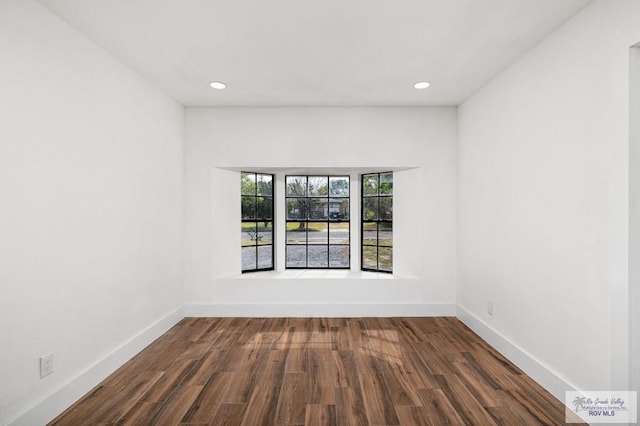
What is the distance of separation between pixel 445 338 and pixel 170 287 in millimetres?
2862

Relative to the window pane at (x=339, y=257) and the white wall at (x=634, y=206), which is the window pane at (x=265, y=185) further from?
the white wall at (x=634, y=206)

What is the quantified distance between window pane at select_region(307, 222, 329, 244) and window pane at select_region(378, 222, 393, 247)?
2.42 feet

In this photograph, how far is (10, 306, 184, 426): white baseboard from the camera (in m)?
1.87

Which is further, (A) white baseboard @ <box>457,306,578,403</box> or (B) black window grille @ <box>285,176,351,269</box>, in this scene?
(B) black window grille @ <box>285,176,351,269</box>

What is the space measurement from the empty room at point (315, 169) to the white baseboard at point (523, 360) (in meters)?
0.02

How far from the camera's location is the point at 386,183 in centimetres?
432

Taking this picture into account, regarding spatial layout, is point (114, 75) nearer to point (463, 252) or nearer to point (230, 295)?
point (230, 295)

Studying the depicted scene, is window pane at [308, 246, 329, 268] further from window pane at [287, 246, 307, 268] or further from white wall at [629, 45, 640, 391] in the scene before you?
white wall at [629, 45, 640, 391]

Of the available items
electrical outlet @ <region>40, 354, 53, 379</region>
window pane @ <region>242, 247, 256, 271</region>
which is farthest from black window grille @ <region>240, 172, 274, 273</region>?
electrical outlet @ <region>40, 354, 53, 379</region>

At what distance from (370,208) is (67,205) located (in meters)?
3.31

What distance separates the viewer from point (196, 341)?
3127mm

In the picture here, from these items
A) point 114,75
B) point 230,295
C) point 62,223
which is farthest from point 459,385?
point 114,75

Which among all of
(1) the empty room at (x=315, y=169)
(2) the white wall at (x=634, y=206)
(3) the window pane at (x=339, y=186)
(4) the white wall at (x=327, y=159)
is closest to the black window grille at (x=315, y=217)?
(3) the window pane at (x=339, y=186)

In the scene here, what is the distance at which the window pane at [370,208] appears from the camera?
443 centimetres
